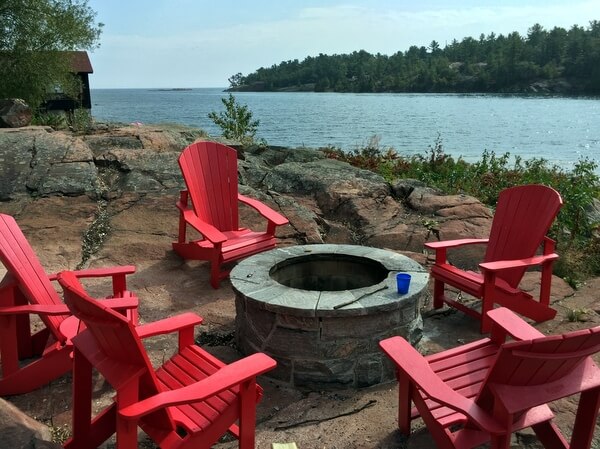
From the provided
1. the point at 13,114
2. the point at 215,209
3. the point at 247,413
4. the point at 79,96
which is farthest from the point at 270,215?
the point at 79,96

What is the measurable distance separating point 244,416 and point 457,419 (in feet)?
2.84

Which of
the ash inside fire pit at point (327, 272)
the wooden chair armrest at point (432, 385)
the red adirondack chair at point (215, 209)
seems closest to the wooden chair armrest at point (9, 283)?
the ash inside fire pit at point (327, 272)

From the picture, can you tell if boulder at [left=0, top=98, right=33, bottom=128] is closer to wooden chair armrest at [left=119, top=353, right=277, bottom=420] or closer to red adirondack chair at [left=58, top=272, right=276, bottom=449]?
red adirondack chair at [left=58, top=272, right=276, bottom=449]

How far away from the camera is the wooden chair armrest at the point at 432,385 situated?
6.22 ft

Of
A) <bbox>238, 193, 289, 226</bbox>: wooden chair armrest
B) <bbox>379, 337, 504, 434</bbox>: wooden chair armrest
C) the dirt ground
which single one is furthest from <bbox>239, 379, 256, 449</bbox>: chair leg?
<bbox>238, 193, 289, 226</bbox>: wooden chair armrest

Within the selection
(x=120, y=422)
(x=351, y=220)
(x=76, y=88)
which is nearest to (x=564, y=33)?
(x=76, y=88)

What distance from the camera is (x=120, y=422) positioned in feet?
6.17

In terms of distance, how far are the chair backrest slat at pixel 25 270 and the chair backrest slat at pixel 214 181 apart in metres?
1.99

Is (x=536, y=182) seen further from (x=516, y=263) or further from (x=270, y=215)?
(x=270, y=215)

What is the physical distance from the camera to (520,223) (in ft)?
13.2

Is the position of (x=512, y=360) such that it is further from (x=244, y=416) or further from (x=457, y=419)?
(x=244, y=416)

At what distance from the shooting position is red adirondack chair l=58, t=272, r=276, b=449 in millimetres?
1855

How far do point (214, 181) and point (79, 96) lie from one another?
13033mm

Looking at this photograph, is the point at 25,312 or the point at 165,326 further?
the point at 25,312
